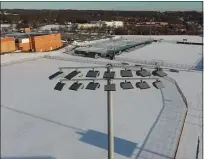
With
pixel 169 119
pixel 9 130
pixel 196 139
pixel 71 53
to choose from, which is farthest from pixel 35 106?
pixel 71 53

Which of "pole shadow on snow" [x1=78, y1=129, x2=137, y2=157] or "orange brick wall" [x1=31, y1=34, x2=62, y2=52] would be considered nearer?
"pole shadow on snow" [x1=78, y1=129, x2=137, y2=157]

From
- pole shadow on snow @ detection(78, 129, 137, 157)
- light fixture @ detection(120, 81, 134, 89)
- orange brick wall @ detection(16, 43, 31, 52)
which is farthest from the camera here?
orange brick wall @ detection(16, 43, 31, 52)

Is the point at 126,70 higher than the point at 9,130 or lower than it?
higher

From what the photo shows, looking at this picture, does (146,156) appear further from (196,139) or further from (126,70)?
(126,70)

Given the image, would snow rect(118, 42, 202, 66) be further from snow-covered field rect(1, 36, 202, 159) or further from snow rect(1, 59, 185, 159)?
snow rect(1, 59, 185, 159)

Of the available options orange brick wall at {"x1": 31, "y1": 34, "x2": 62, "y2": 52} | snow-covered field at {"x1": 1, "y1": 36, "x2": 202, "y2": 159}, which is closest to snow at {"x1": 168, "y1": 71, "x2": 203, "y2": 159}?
snow-covered field at {"x1": 1, "y1": 36, "x2": 202, "y2": 159}

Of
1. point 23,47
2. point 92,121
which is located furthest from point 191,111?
point 23,47

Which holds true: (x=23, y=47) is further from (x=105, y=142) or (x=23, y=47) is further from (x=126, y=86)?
(x=126, y=86)
